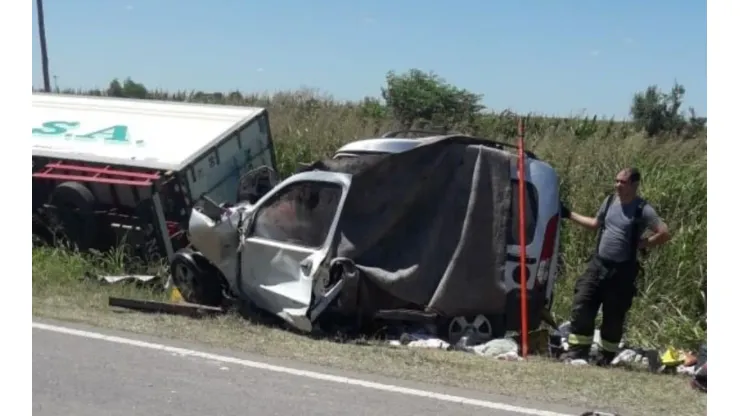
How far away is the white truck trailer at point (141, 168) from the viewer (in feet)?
38.3

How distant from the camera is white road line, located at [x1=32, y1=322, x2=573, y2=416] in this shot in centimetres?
652

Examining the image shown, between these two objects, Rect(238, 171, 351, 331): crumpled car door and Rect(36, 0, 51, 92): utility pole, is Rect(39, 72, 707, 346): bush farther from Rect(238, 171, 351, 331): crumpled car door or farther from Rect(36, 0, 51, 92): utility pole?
Rect(36, 0, 51, 92): utility pole

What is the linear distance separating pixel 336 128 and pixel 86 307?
690 centimetres

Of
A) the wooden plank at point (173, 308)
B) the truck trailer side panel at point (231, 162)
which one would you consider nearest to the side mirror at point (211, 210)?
the wooden plank at point (173, 308)

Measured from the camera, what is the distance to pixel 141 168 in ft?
38.7

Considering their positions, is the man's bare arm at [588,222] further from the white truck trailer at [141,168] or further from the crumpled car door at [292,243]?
the white truck trailer at [141,168]

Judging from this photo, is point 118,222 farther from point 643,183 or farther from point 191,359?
point 643,183

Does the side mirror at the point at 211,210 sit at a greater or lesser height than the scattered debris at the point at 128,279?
greater

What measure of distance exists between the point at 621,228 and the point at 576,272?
3204 millimetres

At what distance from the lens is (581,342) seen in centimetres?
841

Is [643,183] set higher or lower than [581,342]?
higher

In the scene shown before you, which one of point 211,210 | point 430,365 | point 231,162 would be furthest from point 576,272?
point 231,162

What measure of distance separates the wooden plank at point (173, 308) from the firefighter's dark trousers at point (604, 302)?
3344 mm
